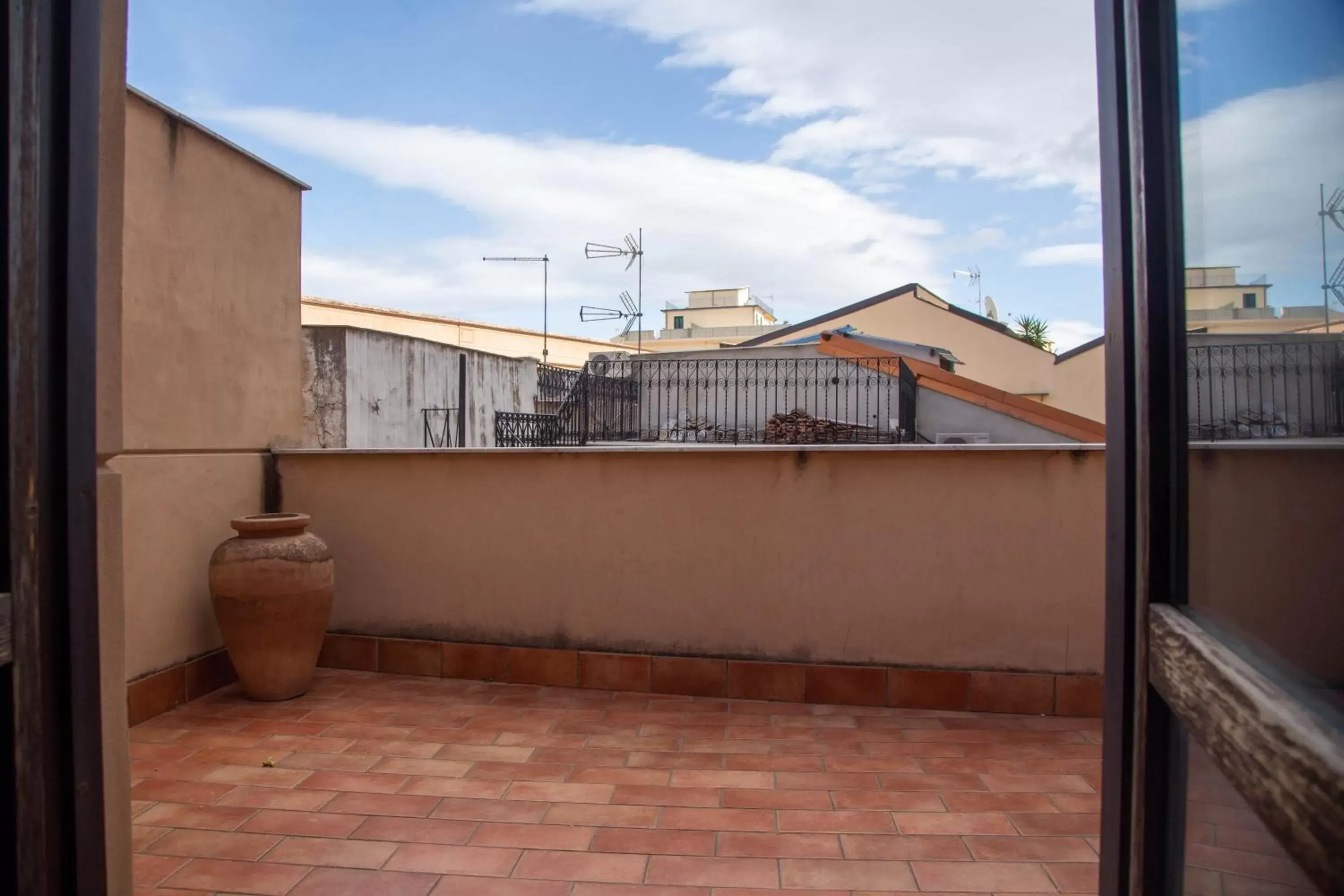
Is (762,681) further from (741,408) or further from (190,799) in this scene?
(741,408)

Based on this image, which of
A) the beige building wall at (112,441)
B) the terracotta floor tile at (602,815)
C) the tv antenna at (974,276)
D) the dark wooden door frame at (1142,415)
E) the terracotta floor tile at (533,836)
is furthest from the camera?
the tv antenna at (974,276)

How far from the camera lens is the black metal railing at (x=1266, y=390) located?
63cm

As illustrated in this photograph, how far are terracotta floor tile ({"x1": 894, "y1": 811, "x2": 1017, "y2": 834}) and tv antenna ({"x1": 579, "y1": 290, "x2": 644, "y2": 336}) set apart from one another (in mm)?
11860

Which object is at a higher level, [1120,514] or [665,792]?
[1120,514]

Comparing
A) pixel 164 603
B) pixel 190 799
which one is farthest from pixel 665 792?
pixel 164 603

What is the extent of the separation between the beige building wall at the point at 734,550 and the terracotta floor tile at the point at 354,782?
106 cm

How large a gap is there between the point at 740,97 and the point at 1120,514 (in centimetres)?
934

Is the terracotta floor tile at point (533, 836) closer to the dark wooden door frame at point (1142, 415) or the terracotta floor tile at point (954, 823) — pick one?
the terracotta floor tile at point (954, 823)

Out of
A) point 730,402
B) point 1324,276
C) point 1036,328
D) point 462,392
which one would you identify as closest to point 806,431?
point 730,402

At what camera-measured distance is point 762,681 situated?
3.29 metres

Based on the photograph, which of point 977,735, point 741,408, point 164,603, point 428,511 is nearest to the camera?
point 977,735

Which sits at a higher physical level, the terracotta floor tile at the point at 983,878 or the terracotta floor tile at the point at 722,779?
the terracotta floor tile at the point at 722,779

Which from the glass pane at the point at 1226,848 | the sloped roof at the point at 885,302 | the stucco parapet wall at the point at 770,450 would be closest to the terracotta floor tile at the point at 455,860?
the glass pane at the point at 1226,848

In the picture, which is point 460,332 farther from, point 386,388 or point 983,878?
point 983,878
